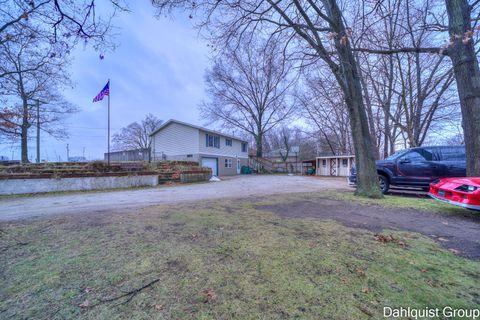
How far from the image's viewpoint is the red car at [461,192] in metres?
3.89

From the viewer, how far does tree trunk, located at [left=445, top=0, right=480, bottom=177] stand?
16.1 ft

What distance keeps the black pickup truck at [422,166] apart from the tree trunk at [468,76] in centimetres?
244

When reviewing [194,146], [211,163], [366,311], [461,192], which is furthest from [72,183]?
[461,192]

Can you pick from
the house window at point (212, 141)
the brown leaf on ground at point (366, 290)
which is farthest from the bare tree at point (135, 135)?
the brown leaf on ground at point (366, 290)

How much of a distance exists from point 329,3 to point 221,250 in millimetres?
7809

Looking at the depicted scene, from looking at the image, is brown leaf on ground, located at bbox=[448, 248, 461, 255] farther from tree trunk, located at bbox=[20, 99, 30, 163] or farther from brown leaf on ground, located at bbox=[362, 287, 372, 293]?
tree trunk, located at bbox=[20, 99, 30, 163]

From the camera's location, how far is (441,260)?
2.32m

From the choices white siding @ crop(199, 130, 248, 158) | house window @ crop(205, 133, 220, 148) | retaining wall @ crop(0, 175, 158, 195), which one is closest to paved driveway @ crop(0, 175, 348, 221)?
retaining wall @ crop(0, 175, 158, 195)

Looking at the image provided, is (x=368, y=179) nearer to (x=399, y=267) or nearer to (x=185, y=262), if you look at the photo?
(x=399, y=267)

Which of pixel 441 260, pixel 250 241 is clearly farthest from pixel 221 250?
pixel 441 260

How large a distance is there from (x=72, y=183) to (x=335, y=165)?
2234cm

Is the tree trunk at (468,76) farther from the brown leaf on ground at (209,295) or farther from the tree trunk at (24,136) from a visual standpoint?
the tree trunk at (24,136)

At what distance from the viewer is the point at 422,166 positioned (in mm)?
7418

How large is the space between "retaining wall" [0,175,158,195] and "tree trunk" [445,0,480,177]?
42.8ft
